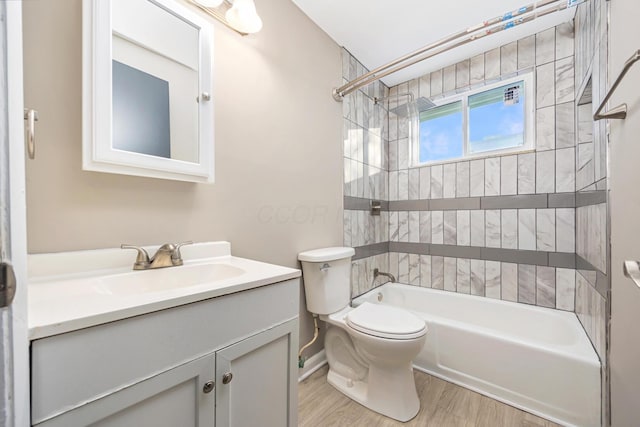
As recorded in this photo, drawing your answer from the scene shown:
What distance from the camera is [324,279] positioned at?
1.60 meters

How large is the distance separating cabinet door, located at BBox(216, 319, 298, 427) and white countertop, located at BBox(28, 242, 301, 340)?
0.19 meters

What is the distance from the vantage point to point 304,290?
5.51 feet

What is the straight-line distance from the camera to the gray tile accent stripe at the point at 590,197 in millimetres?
1139

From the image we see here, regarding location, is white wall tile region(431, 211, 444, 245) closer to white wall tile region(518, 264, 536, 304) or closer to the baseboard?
white wall tile region(518, 264, 536, 304)

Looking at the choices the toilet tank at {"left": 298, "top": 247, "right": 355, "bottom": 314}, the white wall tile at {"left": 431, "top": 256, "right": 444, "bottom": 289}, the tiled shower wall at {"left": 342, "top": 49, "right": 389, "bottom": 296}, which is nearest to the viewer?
the toilet tank at {"left": 298, "top": 247, "right": 355, "bottom": 314}

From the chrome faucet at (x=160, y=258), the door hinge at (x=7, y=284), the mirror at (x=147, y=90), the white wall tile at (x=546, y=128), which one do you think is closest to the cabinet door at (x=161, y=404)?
the door hinge at (x=7, y=284)

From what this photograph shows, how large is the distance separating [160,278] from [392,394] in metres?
1.31

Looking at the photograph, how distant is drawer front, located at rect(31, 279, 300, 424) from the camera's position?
46cm

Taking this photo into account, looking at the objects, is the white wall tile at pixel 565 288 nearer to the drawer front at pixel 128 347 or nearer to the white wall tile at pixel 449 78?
the white wall tile at pixel 449 78

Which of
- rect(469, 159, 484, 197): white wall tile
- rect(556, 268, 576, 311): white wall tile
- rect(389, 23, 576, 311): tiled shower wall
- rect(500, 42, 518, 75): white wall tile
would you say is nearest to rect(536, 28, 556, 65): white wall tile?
rect(389, 23, 576, 311): tiled shower wall

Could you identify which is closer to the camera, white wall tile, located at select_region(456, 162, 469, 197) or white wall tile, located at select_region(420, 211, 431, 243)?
white wall tile, located at select_region(456, 162, 469, 197)

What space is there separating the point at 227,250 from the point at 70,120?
0.72 meters

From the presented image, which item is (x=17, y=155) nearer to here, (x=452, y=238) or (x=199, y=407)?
(x=199, y=407)

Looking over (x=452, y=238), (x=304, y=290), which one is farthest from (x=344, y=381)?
(x=452, y=238)
